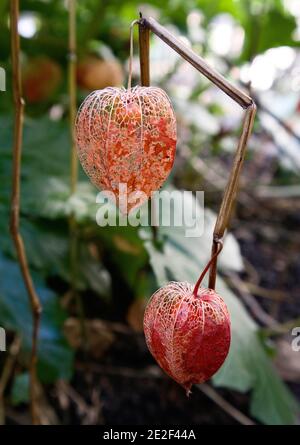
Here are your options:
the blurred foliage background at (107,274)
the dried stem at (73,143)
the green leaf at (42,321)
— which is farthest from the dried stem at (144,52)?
the green leaf at (42,321)

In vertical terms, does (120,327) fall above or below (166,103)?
below

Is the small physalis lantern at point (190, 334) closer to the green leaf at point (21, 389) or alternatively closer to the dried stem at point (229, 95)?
Answer: the dried stem at point (229, 95)

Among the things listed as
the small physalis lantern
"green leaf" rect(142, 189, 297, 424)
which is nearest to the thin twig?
"green leaf" rect(142, 189, 297, 424)

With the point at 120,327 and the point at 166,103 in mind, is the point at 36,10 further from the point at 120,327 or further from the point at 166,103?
the point at 166,103

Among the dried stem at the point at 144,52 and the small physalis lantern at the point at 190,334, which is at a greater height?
the dried stem at the point at 144,52

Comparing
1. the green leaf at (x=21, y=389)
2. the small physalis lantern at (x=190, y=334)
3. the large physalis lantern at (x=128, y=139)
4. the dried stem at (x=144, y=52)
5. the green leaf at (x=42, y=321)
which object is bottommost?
the green leaf at (x=21, y=389)

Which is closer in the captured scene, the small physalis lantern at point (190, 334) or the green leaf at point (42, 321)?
the small physalis lantern at point (190, 334)
